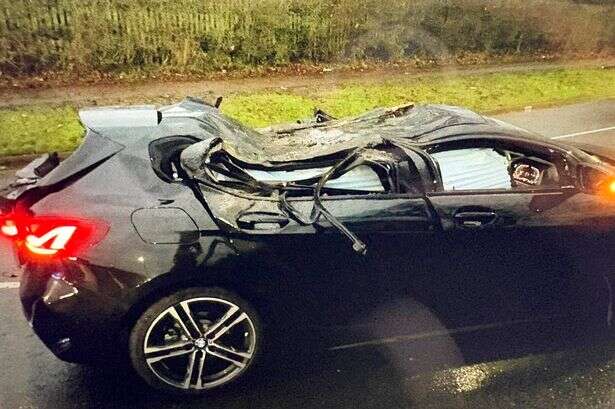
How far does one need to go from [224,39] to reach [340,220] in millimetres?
11360

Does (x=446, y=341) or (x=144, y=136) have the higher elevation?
(x=144, y=136)

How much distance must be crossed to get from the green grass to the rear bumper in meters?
5.91

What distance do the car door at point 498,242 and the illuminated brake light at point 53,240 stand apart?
2.07 metres

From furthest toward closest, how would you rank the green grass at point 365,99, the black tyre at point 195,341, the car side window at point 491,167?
the green grass at point 365,99
the car side window at point 491,167
the black tyre at point 195,341

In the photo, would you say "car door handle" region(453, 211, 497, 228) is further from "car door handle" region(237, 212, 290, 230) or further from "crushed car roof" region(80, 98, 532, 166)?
"car door handle" region(237, 212, 290, 230)

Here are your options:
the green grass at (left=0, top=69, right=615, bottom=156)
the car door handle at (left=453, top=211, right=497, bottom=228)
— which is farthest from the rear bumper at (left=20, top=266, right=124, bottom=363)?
the green grass at (left=0, top=69, right=615, bottom=156)

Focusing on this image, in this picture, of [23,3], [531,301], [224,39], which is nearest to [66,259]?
[531,301]

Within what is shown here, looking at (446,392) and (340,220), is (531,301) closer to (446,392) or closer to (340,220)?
(446,392)

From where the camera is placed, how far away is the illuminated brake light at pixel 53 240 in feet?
10.7

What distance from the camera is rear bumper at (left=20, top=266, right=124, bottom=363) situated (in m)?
3.27

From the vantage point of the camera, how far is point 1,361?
3895mm

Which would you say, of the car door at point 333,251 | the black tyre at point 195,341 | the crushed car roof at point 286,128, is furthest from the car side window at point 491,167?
the black tyre at point 195,341

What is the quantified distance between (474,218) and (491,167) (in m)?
0.63

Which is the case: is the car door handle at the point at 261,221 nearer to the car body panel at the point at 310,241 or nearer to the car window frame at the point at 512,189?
the car body panel at the point at 310,241
